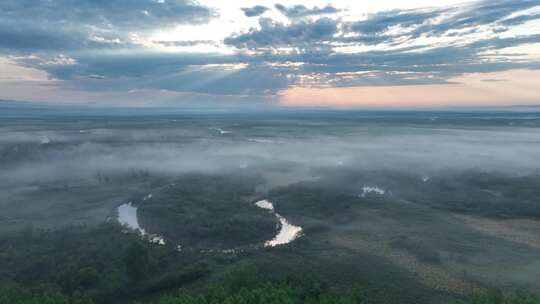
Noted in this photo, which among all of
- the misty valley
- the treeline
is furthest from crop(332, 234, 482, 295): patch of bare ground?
the treeline

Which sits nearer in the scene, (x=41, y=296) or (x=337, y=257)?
(x=41, y=296)

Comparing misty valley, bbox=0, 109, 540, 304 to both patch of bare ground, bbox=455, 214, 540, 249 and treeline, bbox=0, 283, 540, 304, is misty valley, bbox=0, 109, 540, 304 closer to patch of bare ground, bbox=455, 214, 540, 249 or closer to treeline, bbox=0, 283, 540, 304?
treeline, bbox=0, 283, 540, 304

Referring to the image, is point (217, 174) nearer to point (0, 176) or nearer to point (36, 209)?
point (36, 209)

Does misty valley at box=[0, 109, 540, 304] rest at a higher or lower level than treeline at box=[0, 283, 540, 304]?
lower

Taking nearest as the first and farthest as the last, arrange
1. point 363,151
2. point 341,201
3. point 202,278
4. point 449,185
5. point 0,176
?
point 202,278 → point 341,201 → point 449,185 → point 0,176 → point 363,151

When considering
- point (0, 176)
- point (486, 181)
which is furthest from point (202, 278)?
point (0, 176)

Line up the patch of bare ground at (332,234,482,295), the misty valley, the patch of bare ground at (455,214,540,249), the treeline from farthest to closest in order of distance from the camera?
the patch of bare ground at (455,214,540,249) < the patch of bare ground at (332,234,482,295) < the misty valley < the treeline

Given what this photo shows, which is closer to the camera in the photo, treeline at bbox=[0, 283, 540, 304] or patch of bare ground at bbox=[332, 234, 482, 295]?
treeline at bbox=[0, 283, 540, 304]

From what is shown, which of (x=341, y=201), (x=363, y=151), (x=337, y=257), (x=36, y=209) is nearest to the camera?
(x=337, y=257)
